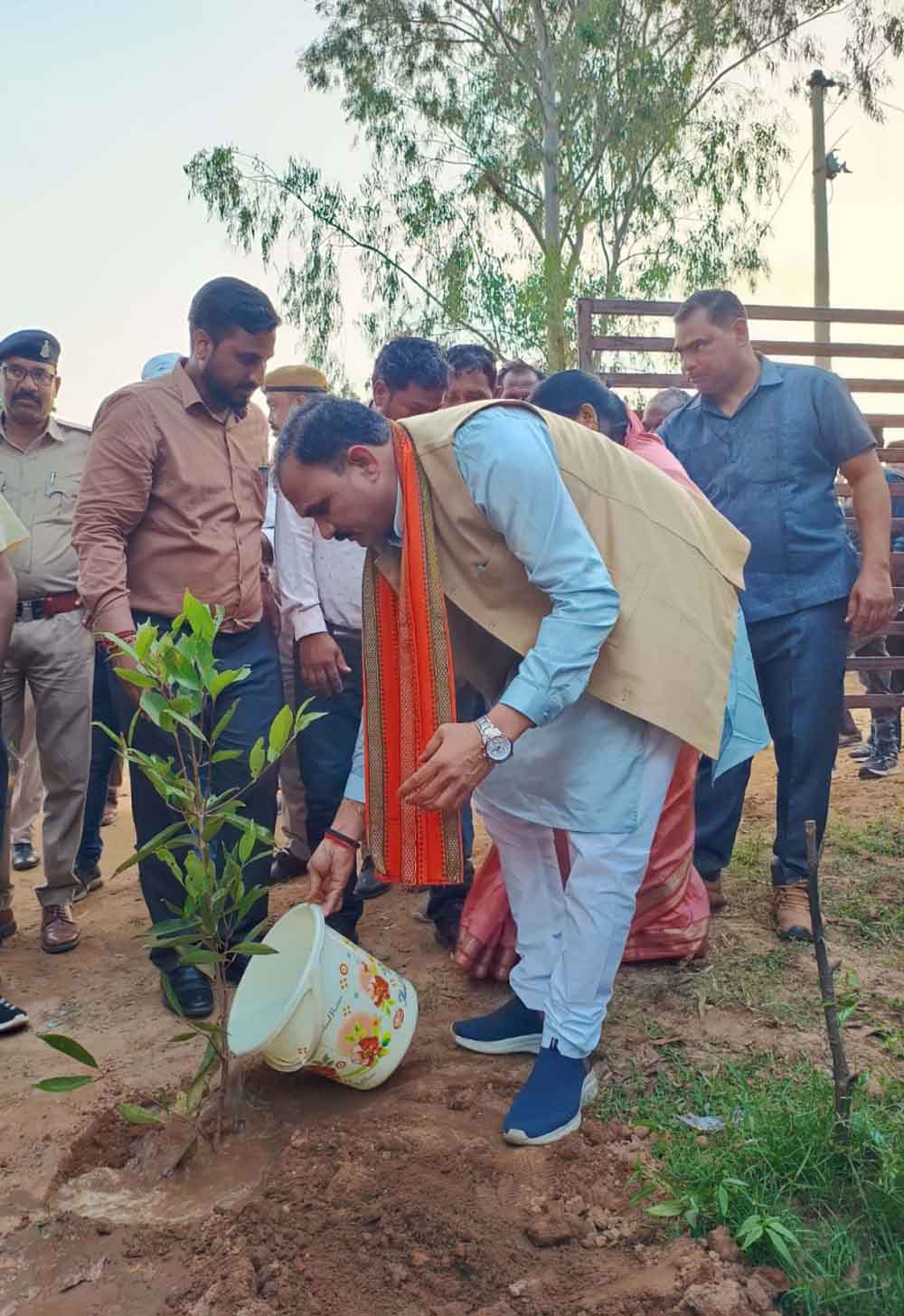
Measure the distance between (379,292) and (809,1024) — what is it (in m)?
15.6

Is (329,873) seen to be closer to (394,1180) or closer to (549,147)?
(394,1180)

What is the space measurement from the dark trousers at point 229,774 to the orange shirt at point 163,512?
0.27ft

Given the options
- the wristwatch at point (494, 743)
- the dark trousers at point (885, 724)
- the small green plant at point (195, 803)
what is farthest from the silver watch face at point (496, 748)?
the dark trousers at point (885, 724)

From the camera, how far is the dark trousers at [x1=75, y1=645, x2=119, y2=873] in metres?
4.32

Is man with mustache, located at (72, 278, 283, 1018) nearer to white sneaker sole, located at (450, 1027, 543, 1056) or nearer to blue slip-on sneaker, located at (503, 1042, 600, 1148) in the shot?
white sneaker sole, located at (450, 1027, 543, 1056)

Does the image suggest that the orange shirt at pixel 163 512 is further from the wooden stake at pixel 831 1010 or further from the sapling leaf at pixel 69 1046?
the wooden stake at pixel 831 1010

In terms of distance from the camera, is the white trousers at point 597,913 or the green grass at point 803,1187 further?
the white trousers at point 597,913

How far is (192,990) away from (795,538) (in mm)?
2155

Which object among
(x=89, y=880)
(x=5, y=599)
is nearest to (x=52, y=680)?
(x=5, y=599)

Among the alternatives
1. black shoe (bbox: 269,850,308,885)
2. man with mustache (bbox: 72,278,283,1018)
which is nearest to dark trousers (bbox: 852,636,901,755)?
black shoe (bbox: 269,850,308,885)

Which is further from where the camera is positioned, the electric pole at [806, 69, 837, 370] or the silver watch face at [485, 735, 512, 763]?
the electric pole at [806, 69, 837, 370]

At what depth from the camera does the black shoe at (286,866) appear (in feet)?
13.5

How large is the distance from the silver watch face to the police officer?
2.21 metres

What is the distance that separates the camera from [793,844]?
3322mm
